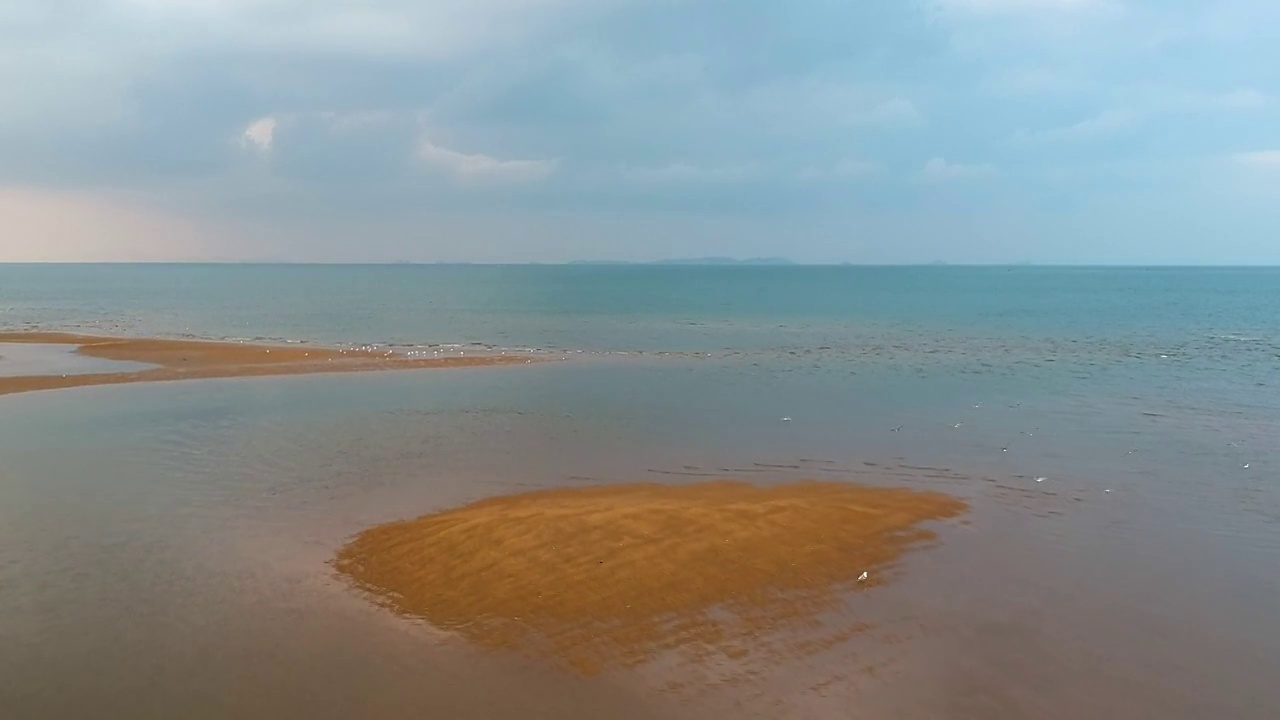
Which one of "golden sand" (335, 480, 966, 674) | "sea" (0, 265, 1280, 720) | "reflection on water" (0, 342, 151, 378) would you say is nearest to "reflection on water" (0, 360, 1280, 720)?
"sea" (0, 265, 1280, 720)

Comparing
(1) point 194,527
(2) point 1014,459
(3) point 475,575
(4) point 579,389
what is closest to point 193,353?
(4) point 579,389

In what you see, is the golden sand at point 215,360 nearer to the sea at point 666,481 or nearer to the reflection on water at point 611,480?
the sea at point 666,481

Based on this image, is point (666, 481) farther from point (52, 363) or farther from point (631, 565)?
point (52, 363)

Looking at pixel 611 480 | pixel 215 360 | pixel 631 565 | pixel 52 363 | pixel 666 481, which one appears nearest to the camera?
pixel 631 565

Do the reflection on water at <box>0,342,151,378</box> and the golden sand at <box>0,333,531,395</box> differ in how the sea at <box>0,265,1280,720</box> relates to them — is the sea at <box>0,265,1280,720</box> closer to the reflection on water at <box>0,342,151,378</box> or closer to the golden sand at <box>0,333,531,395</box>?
the reflection on water at <box>0,342,151,378</box>

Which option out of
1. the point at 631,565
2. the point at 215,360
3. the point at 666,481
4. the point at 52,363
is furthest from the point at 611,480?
the point at 52,363
